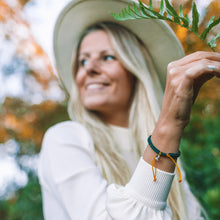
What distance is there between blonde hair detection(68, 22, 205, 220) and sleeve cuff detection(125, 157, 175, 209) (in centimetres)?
45

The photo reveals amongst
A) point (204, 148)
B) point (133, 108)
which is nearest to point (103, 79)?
point (133, 108)

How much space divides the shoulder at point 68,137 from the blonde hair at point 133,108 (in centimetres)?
8

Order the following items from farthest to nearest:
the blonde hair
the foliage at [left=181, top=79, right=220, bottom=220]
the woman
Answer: the foliage at [left=181, top=79, right=220, bottom=220] < the blonde hair < the woman

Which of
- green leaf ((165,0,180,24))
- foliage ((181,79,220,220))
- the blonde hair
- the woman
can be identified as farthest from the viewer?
foliage ((181,79,220,220))

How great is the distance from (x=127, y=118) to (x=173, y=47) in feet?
1.59

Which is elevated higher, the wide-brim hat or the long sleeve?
the wide-brim hat

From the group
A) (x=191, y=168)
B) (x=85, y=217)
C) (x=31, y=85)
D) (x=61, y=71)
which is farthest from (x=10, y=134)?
(x=85, y=217)

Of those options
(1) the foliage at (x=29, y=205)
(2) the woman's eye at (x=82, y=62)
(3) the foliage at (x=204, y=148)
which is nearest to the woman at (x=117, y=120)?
Answer: (2) the woman's eye at (x=82, y=62)

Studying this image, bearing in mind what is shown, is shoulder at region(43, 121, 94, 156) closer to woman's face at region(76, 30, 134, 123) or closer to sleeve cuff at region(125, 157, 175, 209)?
woman's face at region(76, 30, 134, 123)

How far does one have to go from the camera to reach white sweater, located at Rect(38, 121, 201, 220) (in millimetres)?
737

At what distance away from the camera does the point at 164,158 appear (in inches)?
27.8

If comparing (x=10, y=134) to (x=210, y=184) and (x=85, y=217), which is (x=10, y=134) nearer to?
(x=210, y=184)

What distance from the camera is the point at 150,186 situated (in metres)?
0.74

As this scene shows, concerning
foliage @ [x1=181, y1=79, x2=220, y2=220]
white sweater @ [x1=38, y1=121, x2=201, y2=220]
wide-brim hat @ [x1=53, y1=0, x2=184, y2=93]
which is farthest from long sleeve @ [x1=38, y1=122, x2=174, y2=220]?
foliage @ [x1=181, y1=79, x2=220, y2=220]
